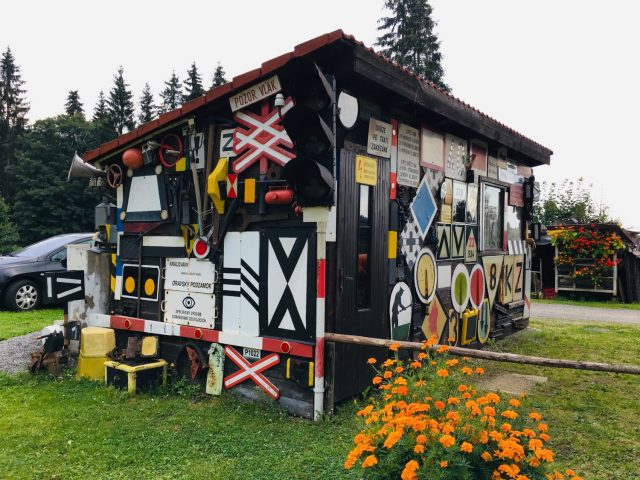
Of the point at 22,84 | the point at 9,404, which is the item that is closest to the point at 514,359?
the point at 9,404

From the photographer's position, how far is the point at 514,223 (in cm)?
1000

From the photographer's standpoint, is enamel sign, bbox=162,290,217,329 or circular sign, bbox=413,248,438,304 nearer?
enamel sign, bbox=162,290,217,329

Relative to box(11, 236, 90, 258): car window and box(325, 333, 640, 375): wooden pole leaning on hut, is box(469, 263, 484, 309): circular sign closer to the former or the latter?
box(325, 333, 640, 375): wooden pole leaning on hut

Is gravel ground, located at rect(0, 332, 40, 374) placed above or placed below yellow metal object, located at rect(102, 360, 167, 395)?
below

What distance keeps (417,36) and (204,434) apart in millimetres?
29284

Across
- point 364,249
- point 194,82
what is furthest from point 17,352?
point 194,82

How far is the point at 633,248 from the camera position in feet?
59.2

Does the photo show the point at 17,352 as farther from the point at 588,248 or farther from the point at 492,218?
the point at 588,248

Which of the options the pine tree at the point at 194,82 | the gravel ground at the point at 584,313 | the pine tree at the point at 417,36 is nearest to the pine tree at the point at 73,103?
the pine tree at the point at 194,82

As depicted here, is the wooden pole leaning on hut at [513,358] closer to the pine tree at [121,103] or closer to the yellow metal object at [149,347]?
the yellow metal object at [149,347]

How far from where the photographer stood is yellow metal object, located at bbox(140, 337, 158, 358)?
6.29m

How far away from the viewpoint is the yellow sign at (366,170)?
5.56 meters

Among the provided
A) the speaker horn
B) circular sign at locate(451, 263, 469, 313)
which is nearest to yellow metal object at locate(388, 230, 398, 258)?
circular sign at locate(451, 263, 469, 313)

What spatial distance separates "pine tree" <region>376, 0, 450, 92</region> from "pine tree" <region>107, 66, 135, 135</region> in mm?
26365
